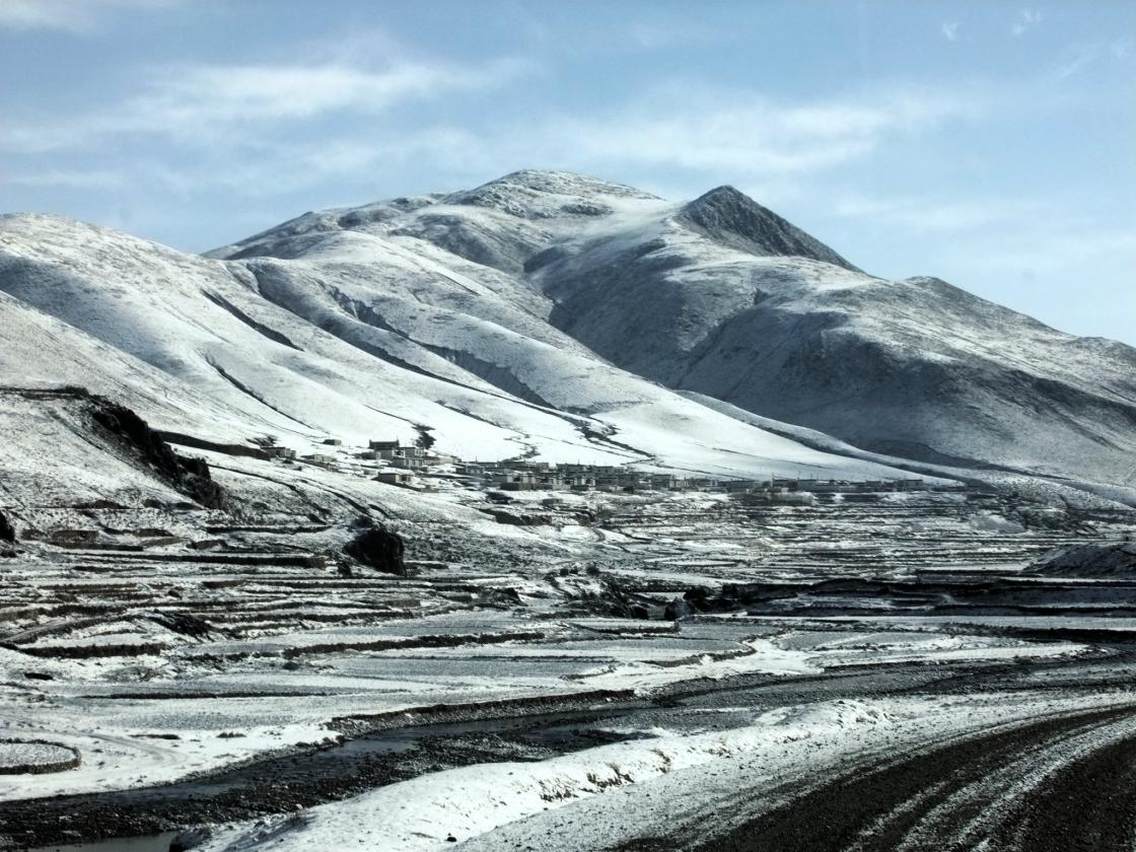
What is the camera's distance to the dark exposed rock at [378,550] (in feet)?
234

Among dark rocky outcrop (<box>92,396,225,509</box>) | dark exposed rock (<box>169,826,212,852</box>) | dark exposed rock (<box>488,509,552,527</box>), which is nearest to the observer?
dark exposed rock (<box>169,826,212,852</box>)

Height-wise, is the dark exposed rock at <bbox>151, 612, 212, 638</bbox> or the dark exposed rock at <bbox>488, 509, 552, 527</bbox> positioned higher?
the dark exposed rock at <bbox>151, 612, 212, 638</bbox>

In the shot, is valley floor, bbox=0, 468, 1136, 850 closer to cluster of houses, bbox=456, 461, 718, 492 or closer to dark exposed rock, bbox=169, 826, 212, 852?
dark exposed rock, bbox=169, 826, 212, 852

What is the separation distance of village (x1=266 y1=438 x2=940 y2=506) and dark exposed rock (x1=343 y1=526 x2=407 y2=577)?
5055cm

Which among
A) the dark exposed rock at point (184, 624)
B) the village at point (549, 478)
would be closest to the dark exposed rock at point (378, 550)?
the dark exposed rock at point (184, 624)

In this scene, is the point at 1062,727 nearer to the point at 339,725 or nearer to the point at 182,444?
the point at 339,725

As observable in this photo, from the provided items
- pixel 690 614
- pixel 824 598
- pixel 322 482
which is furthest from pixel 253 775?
pixel 322 482

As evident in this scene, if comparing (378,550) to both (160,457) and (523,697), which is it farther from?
(523,697)

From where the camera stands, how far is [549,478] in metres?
151

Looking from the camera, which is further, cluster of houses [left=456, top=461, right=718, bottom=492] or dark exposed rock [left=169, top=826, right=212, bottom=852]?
cluster of houses [left=456, top=461, right=718, bottom=492]

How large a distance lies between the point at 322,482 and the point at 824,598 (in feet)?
142

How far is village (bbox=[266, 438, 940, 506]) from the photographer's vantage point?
136500mm

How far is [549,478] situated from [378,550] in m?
80.0

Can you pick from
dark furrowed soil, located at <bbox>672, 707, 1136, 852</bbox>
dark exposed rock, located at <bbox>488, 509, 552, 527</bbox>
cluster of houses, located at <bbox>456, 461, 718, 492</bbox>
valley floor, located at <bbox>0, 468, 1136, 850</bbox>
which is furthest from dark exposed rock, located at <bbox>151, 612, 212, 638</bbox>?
cluster of houses, located at <bbox>456, 461, 718, 492</bbox>
